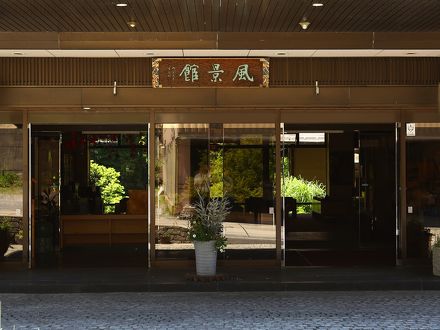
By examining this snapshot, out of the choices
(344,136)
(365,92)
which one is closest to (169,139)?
(365,92)

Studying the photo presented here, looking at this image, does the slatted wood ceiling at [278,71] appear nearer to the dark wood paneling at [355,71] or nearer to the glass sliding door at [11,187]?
the dark wood paneling at [355,71]

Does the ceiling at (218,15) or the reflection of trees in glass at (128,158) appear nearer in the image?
the ceiling at (218,15)

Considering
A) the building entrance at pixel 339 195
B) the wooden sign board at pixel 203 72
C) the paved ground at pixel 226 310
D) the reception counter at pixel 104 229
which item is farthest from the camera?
the reception counter at pixel 104 229

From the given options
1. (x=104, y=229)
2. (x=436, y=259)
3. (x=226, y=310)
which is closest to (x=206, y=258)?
(x=226, y=310)

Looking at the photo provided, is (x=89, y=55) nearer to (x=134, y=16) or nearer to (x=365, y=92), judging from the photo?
(x=134, y=16)

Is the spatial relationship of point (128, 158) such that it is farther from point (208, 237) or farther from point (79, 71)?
point (208, 237)

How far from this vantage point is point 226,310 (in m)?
8.55

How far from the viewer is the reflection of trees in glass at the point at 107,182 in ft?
60.1

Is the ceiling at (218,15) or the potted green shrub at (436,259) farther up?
the ceiling at (218,15)

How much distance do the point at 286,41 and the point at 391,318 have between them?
471 cm

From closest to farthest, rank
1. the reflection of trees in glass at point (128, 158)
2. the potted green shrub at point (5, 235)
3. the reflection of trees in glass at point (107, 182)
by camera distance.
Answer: the potted green shrub at point (5, 235) → the reflection of trees in glass at point (128, 158) → the reflection of trees in glass at point (107, 182)

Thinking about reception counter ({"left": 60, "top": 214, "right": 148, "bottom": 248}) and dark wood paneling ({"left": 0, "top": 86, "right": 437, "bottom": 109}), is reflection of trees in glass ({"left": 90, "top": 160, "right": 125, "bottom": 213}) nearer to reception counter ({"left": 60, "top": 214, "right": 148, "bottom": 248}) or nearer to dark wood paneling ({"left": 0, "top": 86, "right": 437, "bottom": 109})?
reception counter ({"left": 60, "top": 214, "right": 148, "bottom": 248})

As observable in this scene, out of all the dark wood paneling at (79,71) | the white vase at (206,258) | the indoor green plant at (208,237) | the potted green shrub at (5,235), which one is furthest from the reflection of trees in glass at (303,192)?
the potted green shrub at (5,235)

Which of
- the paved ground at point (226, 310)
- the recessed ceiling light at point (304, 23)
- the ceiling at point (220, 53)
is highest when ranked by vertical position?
the recessed ceiling light at point (304, 23)
